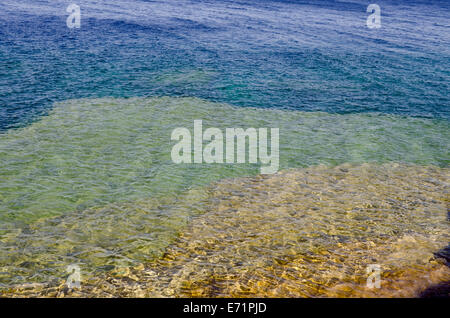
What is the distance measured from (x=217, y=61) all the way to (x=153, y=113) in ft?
39.5

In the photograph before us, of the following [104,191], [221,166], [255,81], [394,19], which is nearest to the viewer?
[104,191]

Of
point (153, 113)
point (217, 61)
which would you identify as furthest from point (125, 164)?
point (217, 61)

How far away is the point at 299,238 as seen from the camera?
10336 mm

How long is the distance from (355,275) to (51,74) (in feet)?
70.1

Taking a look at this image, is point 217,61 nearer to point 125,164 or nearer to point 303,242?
point 125,164

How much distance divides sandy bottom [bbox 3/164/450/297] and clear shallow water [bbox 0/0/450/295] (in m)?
0.50

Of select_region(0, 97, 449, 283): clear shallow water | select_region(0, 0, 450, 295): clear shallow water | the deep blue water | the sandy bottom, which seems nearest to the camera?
the sandy bottom

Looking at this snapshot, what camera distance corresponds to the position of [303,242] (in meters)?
10.2

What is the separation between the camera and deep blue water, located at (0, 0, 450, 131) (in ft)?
71.6

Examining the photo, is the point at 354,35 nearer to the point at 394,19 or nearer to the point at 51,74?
the point at 394,19

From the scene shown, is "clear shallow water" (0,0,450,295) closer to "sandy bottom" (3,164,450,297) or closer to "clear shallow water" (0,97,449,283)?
"clear shallow water" (0,97,449,283)

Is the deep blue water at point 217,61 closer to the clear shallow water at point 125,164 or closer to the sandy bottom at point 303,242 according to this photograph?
the clear shallow water at point 125,164

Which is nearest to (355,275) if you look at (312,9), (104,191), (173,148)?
(104,191)

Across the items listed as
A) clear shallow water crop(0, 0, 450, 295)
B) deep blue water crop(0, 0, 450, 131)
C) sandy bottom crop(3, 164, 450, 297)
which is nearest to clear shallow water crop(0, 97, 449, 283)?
clear shallow water crop(0, 0, 450, 295)
